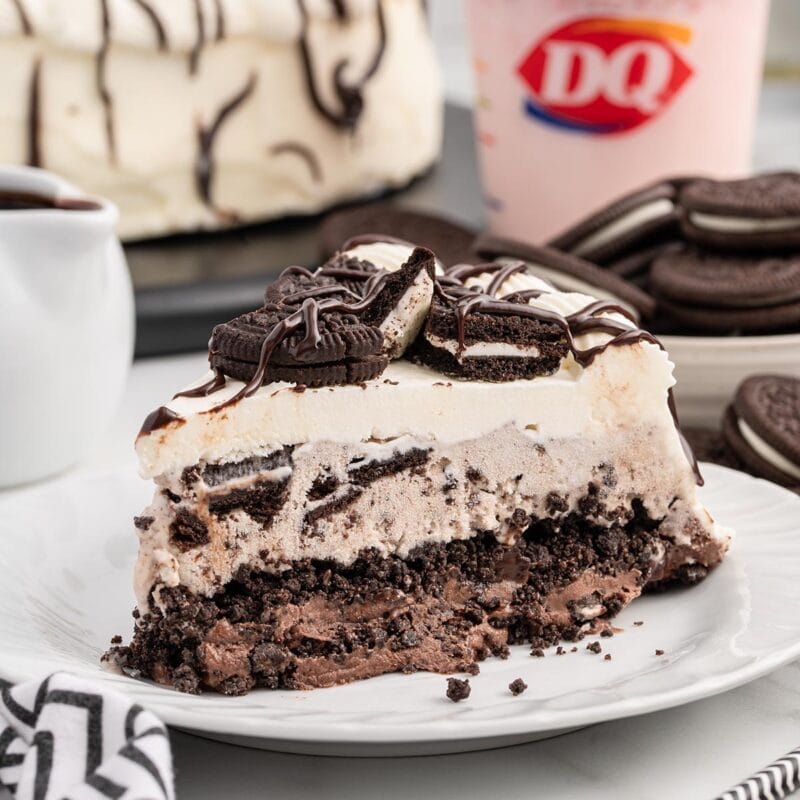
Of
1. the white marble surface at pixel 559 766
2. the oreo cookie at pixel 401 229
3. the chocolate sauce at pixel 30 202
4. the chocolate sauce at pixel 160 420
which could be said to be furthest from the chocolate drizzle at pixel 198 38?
the white marble surface at pixel 559 766

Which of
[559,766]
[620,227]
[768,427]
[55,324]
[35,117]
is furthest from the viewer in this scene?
[35,117]

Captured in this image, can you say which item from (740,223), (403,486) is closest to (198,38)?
(740,223)

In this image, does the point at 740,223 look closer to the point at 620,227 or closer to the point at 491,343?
the point at 620,227

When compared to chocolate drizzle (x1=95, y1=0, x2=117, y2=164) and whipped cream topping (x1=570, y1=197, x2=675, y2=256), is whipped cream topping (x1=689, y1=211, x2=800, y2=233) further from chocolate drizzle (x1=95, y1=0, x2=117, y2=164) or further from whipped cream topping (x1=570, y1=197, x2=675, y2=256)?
chocolate drizzle (x1=95, y1=0, x2=117, y2=164)

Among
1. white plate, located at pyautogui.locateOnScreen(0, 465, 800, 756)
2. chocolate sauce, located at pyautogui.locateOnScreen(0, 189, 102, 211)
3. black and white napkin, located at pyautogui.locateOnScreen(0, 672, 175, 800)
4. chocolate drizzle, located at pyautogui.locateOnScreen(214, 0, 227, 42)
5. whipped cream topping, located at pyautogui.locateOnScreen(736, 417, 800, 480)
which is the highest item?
chocolate drizzle, located at pyautogui.locateOnScreen(214, 0, 227, 42)

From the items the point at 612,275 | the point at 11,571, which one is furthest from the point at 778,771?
the point at 612,275

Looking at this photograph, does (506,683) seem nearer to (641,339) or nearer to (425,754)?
(425,754)

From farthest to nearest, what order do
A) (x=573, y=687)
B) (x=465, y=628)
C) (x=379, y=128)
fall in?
(x=379, y=128)
(x=465, y=628)
(x=573, y=687)

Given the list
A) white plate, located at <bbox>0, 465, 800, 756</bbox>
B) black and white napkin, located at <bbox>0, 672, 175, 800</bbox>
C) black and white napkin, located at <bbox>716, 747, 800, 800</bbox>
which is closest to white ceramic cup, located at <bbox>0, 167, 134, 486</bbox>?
white plate, located at <bbox>0, 465, 800, 756</bbox>
